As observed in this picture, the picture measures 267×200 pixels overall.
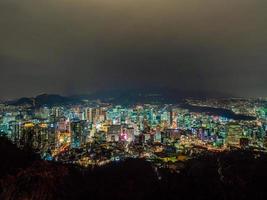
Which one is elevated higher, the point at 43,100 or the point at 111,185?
the point at 43,100

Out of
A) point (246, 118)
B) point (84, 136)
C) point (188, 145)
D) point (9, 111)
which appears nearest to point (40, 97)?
point (9, 111)

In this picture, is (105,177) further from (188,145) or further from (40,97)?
(40,97)

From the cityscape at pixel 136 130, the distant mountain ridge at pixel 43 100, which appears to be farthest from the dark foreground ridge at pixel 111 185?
the distant mountain ridge at pixel 43 100

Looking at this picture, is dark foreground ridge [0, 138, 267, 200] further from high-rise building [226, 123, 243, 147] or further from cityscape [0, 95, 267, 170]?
high-rise building [226, 123, 243, 147]

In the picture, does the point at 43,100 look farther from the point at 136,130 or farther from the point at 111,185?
the point at 111,185

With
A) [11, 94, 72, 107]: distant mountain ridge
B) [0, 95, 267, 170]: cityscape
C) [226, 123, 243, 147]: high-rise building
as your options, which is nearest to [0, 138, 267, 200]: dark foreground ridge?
[0, 95, 267, 170]: cityscape

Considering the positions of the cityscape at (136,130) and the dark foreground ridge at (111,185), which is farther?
the cityscape at (136,130)

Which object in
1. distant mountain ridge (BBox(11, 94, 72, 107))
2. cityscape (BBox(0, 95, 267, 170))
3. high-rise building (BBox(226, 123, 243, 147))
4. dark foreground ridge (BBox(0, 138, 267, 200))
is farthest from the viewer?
distant mountain ridge (BBox(11, 94, 72, 107))

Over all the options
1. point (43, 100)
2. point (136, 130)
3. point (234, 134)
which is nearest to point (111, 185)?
point (234, 134)

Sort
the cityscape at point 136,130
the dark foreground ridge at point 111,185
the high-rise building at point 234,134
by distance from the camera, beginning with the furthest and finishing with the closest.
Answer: the high-rise building at point 234,134
the cityscape at point 136,130
the dark foreground ridge at point 111,185

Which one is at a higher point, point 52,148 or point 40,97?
point 40,97

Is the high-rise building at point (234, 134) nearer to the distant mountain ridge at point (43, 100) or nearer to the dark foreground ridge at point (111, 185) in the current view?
the dark foreground ridge at point (111, 185)
